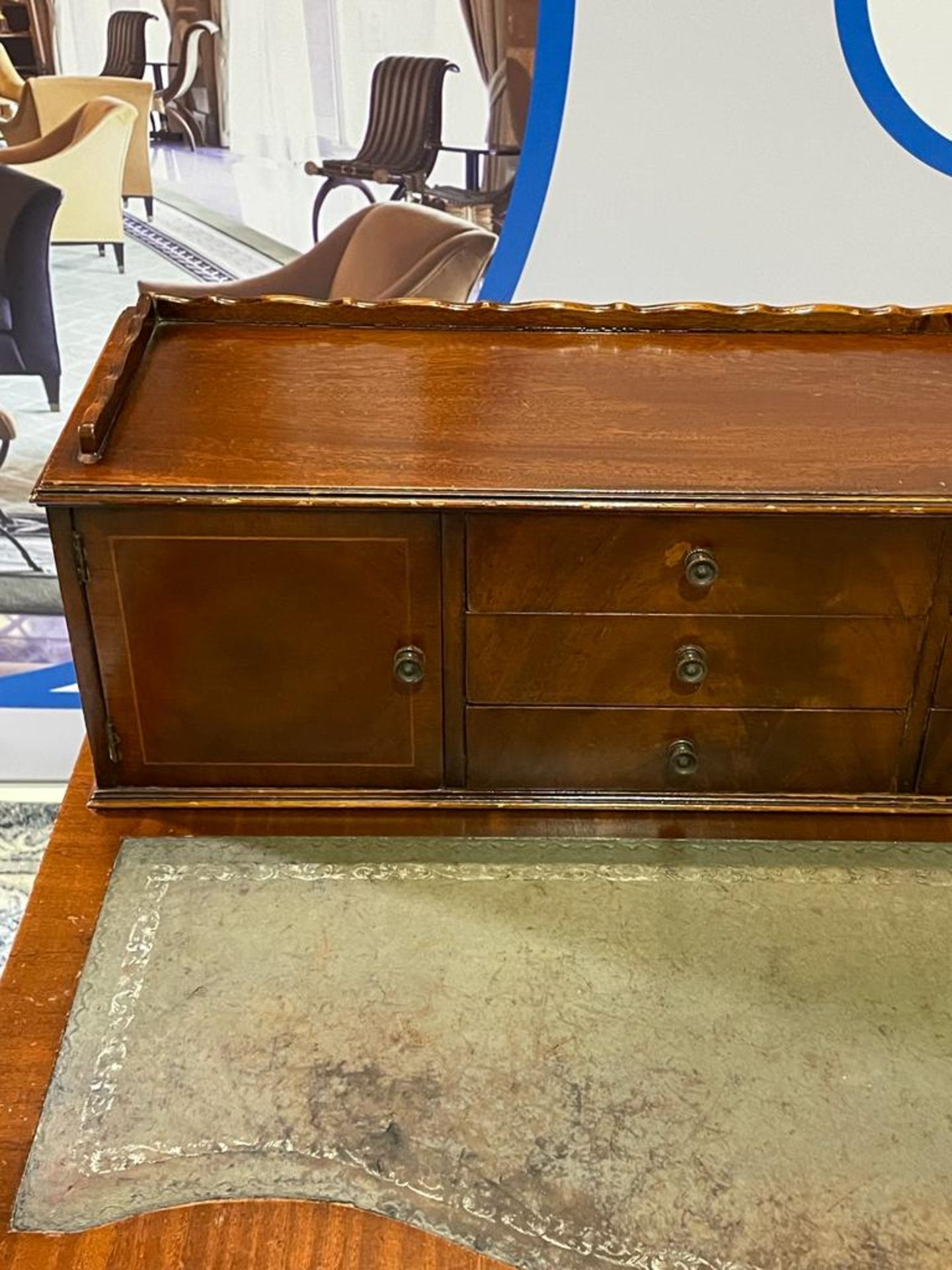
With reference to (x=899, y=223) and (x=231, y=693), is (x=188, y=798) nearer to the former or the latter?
(x=231, y=693)

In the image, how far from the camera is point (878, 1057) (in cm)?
122

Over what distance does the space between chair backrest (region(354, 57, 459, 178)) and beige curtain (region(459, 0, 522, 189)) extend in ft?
0.15

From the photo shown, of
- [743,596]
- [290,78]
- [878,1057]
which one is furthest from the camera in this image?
[290,78]

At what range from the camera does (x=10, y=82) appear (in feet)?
5.78

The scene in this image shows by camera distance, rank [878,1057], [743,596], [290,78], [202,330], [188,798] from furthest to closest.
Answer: [290,78] → [202,330] → [188,798] → [743,596] → [878,1057]

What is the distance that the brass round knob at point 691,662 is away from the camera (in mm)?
1386

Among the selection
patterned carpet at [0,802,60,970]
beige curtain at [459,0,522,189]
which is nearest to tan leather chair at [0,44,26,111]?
beige curtain at [459,0,522,189]

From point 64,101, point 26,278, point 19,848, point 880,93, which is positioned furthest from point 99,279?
point 880,93

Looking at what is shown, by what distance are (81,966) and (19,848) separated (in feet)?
3.42

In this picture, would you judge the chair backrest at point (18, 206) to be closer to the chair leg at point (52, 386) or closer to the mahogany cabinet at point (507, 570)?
the chair leg at point (52, 386)

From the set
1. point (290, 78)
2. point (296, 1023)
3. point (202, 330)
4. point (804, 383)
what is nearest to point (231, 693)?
point (296, 1023)

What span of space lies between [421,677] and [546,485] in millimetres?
277

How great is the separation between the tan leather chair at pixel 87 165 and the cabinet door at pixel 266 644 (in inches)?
28.6

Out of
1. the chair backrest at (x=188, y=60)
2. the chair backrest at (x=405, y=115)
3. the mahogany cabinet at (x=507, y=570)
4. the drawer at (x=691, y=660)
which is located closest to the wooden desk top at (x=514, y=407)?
the mahogany cabinet at (x=507, y=570)
